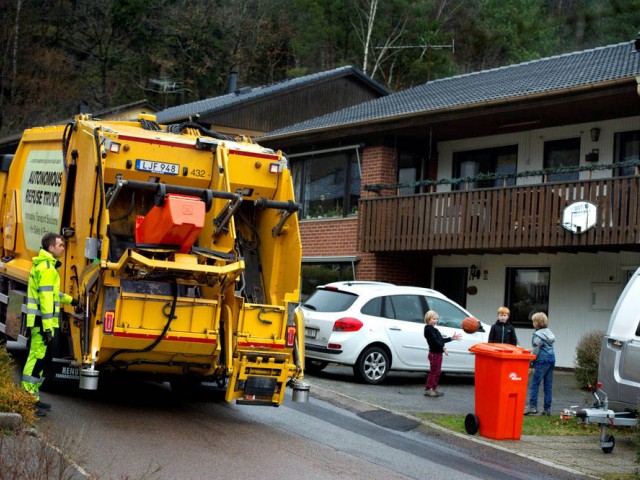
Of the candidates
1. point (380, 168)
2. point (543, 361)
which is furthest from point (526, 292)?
point (543, 361)

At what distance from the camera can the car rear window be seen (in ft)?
51.1

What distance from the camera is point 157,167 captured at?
10695 mm

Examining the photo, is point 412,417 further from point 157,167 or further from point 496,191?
point 496,191

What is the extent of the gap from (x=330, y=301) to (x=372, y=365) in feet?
3.92

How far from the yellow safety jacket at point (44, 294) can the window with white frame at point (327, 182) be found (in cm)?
1438

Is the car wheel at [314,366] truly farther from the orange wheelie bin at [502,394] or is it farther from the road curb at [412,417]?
the orange wheelie bin at [502,394]

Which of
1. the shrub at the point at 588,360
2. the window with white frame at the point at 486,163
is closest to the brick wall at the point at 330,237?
the window with white frame at the point at 486,163

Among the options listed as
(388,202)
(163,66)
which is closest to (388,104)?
(388,202)

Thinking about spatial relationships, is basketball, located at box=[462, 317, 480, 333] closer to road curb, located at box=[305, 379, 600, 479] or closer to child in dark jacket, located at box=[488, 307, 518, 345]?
child in dark jacket, located at box=[488, 307, 518, 345]

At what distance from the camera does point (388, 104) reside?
25.7m

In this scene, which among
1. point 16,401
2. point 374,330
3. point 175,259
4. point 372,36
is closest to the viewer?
point 16,401

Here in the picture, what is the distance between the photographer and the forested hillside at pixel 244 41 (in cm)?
4647

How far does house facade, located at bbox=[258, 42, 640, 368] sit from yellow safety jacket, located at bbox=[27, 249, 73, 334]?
10.7 metres

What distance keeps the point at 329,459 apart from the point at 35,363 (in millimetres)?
2963
